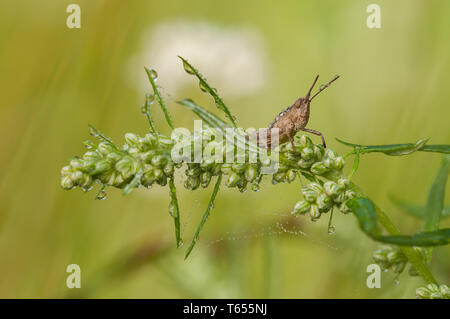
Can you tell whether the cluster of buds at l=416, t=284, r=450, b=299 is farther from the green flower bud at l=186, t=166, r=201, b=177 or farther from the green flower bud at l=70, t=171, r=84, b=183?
the green flower bud at l=70, t=171, r=84, b=183

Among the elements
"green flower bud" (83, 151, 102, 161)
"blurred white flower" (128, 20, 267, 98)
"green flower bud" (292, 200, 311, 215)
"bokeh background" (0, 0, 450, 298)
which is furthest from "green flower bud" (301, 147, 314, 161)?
"blurred white flower" (128, 20, 267, 98)

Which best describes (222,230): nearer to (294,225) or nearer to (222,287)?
(222,287)

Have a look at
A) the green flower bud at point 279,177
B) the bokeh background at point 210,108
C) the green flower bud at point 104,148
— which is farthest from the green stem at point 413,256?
the bokeh background at point 210,108

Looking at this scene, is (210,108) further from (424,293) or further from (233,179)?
(424,293)

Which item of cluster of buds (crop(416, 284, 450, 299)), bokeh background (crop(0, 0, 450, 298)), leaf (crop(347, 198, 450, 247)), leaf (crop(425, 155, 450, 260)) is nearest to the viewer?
leaf (crop(347, 198, 450, 247))

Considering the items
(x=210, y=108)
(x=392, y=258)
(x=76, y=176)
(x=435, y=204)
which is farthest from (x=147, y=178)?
(x=210, y=108)

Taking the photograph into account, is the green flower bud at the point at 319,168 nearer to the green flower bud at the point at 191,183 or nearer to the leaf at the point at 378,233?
the leaf at the point at 378,233
